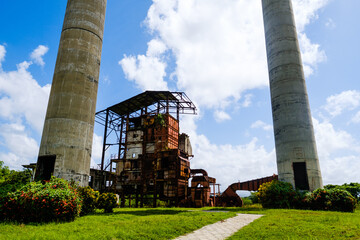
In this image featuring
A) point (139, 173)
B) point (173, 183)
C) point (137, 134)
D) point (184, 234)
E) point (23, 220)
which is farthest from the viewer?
point (137, 134)

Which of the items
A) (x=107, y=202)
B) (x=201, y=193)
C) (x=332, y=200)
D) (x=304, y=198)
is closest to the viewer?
(x=107, y=202)

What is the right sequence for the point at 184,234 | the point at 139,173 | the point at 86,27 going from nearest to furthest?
the point at 184,234, the point at 86,27, the point at 139,173

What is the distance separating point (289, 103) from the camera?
22984mm

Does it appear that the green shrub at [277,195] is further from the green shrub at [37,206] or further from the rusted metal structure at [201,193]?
the green shrub at [37,206]

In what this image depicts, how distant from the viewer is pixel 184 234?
8.12 metres

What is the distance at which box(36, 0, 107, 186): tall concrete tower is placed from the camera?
47.3 ft

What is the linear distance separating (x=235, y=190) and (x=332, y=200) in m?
12.9

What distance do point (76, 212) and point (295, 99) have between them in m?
21.1

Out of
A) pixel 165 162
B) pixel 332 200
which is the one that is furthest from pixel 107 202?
pixel 165 162

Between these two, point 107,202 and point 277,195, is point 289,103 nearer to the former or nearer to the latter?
point 277,195

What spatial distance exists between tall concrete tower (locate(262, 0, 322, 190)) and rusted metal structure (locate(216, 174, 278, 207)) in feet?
14.9

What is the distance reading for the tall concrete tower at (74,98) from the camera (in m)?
14.4

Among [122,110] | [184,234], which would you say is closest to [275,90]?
[184,234]

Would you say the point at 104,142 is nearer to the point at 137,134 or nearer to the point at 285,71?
the point at 137,134
